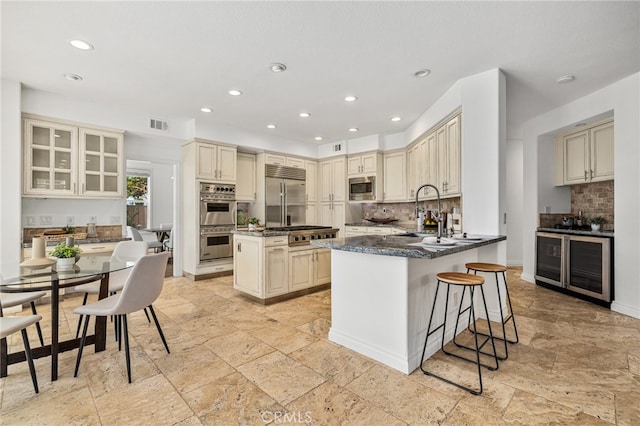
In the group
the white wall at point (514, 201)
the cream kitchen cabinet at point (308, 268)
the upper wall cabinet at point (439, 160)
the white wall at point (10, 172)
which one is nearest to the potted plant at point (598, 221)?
the white wall at point (514, 201)

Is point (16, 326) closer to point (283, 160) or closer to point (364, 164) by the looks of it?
point (283, 160)

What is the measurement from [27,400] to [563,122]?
20.2ft

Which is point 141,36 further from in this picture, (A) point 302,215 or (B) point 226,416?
(A) point 302,215

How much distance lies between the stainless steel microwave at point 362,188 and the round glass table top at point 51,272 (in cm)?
443

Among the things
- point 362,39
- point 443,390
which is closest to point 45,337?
point 443,390

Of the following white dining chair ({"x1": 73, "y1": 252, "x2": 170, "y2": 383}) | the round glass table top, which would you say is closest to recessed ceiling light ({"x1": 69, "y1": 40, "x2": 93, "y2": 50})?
the round glass table top

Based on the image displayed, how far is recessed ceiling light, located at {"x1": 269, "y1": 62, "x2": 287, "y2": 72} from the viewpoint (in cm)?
304

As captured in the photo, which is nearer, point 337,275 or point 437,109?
point 337,275

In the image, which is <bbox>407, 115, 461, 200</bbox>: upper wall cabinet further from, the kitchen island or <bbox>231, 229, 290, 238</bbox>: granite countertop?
<bbox>231, 229, 290, 238</bbox>: granite countertop

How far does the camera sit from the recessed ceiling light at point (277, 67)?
304cm

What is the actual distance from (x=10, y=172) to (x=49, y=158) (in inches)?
20.5

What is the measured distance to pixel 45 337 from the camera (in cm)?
271

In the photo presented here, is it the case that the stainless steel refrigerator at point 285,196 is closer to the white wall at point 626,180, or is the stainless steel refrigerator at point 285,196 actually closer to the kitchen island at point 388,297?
the kitchen island at point 388,297

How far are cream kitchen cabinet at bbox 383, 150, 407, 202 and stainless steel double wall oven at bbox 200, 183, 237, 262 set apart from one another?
2.92 m
